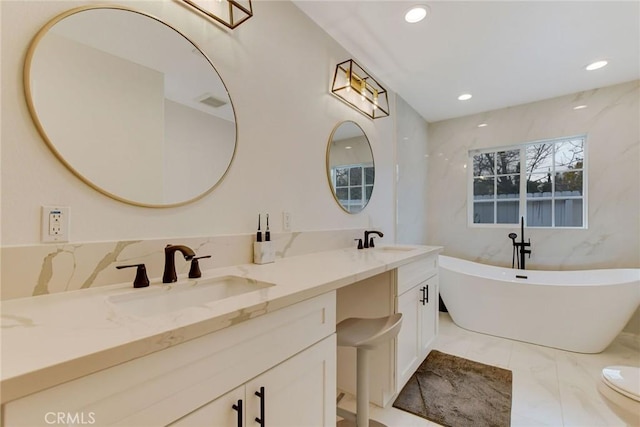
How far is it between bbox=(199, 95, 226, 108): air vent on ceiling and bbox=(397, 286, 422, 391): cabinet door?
145 centimetres

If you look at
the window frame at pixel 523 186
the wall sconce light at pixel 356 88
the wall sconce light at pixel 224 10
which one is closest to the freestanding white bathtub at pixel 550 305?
the window frame at pixel 523 186

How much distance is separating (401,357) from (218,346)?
1393mm

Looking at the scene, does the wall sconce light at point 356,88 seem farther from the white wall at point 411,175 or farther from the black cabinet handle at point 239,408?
the black cabinet handle at point 239,408

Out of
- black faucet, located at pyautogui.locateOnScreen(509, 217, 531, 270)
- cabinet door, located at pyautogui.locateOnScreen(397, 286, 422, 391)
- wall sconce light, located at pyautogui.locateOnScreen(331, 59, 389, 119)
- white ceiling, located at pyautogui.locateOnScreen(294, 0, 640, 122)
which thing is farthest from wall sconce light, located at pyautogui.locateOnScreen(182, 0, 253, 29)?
black faucet, located at pyautogui.locateOnScreen(509, 217, 531, 270)

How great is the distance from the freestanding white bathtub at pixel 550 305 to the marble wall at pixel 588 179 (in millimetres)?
293

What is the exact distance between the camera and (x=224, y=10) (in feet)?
4.43

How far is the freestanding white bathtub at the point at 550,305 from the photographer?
2279 mm

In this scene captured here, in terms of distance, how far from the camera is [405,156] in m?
3.28

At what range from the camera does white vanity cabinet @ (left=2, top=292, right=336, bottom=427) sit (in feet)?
1.56

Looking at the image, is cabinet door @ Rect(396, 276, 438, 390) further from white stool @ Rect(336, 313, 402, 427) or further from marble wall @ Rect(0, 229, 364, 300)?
marble wall @ Rect(0, 229, 364, 300)

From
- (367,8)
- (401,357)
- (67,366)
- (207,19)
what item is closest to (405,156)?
(367,8)

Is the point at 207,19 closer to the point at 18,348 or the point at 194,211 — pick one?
the point at 194,211

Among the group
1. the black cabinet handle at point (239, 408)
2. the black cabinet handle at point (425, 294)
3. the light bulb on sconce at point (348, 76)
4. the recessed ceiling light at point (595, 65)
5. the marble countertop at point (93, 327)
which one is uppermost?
the recessed ceiling light at point (595, 65)

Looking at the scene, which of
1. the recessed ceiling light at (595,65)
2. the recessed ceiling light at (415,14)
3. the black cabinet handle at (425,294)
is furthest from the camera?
the recessed ceiling light at (595,65)
